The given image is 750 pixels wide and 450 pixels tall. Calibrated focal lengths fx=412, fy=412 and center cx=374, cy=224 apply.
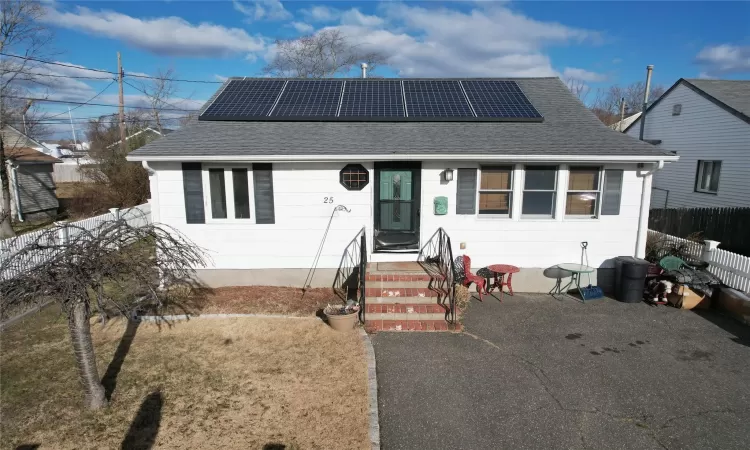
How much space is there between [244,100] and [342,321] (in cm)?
686

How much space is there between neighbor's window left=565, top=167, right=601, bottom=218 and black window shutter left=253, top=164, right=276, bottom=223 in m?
6.34

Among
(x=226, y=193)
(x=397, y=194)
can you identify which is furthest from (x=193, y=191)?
(x=397, y=194)

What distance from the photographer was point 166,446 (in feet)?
14.2

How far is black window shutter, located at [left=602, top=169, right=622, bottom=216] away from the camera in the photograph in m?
8.73

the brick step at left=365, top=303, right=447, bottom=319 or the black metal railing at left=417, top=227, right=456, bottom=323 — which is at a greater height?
the black metal railing at left=417, top=227, right=456, bottom=323

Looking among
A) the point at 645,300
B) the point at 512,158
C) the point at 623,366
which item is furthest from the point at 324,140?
the point at 645,300

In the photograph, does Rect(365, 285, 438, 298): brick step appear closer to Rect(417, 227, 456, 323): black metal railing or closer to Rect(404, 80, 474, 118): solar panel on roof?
Rect(417, 227, 456, 323): black metal railing

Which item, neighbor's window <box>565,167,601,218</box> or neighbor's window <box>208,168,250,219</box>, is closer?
neighbor's window <box>208,168,250,219</box>

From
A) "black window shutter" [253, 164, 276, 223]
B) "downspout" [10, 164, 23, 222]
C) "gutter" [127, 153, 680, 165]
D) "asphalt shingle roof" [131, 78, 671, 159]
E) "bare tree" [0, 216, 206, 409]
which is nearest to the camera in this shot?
"bare tree" [0, 216, 206, 409]

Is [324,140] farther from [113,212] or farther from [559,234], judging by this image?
[113,212]

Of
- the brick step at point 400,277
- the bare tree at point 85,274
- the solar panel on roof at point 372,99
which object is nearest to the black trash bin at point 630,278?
the brick step at point 400,277

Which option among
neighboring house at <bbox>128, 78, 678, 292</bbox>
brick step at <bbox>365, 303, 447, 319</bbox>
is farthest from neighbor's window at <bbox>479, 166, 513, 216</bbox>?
brick step at <bbox>365, 303, 447, 319</bbox>

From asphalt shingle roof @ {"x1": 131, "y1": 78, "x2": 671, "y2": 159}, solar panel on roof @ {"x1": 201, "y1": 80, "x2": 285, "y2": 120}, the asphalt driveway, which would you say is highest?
solar panel on roof @ {"x1": 201, "y1": 80, "x2": 285, "y2": 120}

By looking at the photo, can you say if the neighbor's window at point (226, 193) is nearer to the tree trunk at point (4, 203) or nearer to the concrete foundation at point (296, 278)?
the concrete foundation at point (296, 278)
